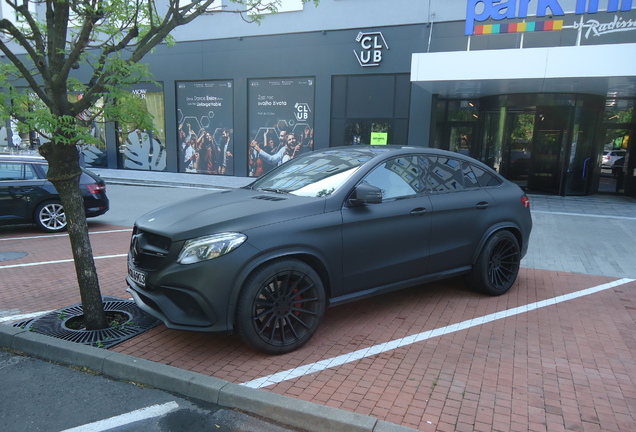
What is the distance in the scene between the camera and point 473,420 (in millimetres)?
3133

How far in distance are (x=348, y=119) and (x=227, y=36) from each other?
6.25 meters

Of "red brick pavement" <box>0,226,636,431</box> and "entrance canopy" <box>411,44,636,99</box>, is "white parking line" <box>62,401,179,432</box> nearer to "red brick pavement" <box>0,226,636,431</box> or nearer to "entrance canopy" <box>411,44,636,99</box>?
"red brick pavement" <box>0,226,636,431</box>

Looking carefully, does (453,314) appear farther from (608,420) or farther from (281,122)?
(281,122)

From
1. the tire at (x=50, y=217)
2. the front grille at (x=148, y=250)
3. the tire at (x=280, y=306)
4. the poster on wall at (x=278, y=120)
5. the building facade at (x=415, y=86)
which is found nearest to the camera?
the tire at (x=280, y=306)

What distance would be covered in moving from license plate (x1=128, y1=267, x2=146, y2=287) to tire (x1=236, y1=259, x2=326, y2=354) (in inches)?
36.1

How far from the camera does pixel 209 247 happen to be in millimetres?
3734

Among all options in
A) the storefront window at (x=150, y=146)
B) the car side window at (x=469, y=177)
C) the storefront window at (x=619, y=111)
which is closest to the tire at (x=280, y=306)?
the car side window at (x=469, y=177)

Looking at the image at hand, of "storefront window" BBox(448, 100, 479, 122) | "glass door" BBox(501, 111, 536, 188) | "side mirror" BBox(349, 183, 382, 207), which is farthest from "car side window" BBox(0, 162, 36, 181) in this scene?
"glass door" BBox(501, 111, 536, 188)

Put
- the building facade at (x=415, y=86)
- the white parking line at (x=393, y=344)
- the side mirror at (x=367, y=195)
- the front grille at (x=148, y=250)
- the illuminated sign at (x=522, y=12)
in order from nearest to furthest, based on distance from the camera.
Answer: the white parking line at (x=393, y=344) → the front grille at (x=148, y=250) → the side mirror at (x=367, y=195) → the illuminated sign at (x=522, y=12) → the building facade at (x=415, y=86)

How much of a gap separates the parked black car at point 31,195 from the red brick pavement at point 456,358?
379 cm

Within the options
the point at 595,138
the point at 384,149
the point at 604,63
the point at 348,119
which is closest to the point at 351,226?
the point at 384,149

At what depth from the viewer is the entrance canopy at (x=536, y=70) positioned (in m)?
11.5

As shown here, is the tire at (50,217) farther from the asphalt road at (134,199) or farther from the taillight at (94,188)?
the asphalt road at (134,199)

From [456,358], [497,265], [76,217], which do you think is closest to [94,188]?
[76,217]
